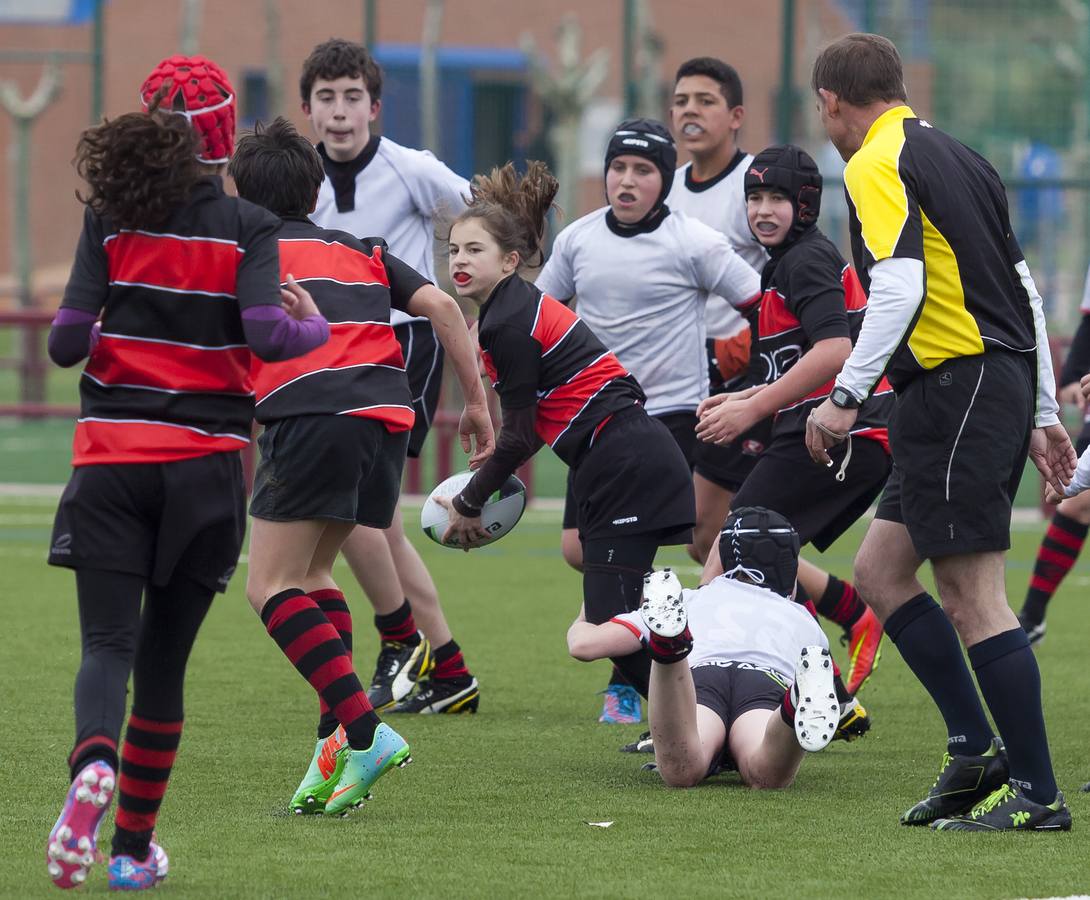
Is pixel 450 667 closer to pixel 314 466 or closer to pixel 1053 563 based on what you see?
pixel 314 466

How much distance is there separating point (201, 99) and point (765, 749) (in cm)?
223

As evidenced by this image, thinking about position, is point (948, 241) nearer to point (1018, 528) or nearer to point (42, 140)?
point (1018, 528)

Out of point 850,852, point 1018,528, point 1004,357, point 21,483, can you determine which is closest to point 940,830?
point 850,852

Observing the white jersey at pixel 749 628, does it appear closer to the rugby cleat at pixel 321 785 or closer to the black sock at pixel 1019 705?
the black sock at pixel 1019 705

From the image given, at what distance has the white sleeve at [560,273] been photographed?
6.51 meters

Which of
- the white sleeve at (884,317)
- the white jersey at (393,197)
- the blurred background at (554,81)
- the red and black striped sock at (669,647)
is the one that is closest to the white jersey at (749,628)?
the red and black striped sock at (669,647)

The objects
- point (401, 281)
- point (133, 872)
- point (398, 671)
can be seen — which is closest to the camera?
point (133, 872)

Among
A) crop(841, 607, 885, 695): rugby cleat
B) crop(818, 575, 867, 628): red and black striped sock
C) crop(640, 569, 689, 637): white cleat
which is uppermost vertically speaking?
crop(640, 569, 689, 637): white cleat

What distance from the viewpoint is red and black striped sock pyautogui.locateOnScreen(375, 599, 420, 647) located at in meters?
6.54

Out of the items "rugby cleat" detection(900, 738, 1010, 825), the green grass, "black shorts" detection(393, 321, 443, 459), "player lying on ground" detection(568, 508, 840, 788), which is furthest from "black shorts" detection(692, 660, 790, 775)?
"black shorts" detection(393, 321, 443, 459)

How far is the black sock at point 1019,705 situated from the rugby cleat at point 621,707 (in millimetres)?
1941

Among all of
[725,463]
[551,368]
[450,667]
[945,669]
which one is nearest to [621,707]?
[450,667]

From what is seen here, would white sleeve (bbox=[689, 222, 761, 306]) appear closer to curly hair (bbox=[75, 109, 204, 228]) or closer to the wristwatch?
the wristwatch

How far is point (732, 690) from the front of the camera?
5.35 metres
